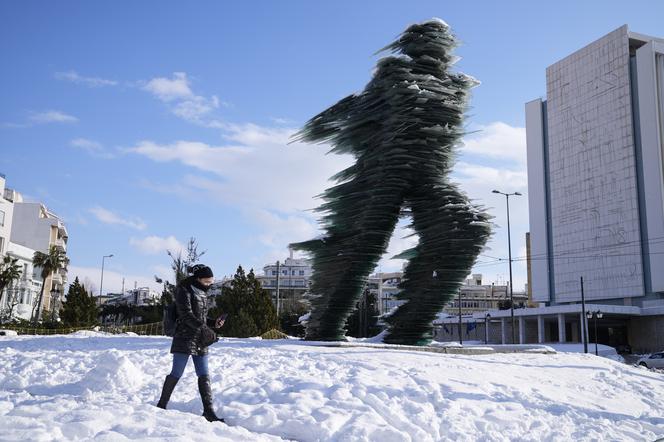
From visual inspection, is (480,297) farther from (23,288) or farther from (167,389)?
(167,389)

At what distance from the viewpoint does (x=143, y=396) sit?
872 centimetres

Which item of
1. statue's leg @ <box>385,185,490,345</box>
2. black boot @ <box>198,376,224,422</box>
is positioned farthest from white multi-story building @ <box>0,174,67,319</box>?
black boot @ <box>198,376,224,422</box>

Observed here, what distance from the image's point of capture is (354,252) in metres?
17.7

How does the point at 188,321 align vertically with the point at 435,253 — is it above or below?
below

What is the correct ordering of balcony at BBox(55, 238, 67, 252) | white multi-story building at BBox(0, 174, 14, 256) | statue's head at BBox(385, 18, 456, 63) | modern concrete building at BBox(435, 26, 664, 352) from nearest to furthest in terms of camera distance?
statue's head at BBox(385, 18, 456, 63) → white multi-story building at BBox(0, 174, 14, 256) → modern concrete building at BBox(435, 26, 664, 352) → balcony at BBox(55, 238, 67, 252)

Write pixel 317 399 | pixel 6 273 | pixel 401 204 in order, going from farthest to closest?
pixel 6 273 → pixel 401 204 → pixel 317 399

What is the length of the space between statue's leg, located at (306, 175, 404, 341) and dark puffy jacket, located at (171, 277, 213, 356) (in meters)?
10.2

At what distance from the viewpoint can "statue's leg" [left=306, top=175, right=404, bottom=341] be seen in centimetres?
1772

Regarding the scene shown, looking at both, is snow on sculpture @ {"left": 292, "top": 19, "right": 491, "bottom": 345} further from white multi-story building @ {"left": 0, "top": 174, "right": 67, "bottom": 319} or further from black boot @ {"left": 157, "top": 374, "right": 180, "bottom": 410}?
white multi-story building @ {"left": 0, "top": 174, "right": 67, "bottom": 319}

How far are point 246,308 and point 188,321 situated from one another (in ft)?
95.8

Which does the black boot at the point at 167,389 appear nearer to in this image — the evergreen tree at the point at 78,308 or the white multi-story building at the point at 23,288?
the evergreen tree at the point at 78,308

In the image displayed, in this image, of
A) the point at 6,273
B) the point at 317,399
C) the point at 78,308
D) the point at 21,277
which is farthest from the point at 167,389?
the point at 21,277

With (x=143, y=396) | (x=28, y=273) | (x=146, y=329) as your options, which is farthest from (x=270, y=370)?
(x=28, y=273)

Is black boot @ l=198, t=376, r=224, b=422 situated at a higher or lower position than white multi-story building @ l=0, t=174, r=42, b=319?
lower
